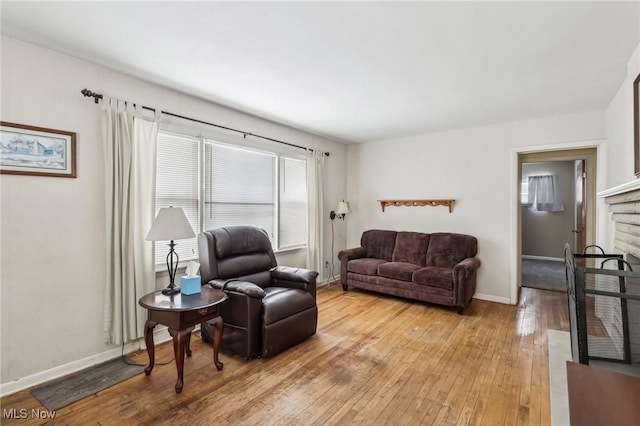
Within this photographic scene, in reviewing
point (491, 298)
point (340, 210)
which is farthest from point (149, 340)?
point (491, 298)

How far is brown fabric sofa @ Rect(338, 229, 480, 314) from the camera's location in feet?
12.7

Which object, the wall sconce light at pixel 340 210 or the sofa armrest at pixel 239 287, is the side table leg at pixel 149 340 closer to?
the sofa armrest at pixel 239 287

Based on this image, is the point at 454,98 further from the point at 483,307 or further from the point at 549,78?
the point at 483,307

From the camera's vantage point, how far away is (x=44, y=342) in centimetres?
234

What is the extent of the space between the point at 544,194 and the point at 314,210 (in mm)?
6206

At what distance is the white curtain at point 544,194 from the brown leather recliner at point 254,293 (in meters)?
7.12

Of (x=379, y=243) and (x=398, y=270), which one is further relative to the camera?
(x=379, y=243)

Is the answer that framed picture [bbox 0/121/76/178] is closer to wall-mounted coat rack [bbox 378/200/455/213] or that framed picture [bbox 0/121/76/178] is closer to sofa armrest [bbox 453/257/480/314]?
sofa armrest [bbox 453/257/480/314]

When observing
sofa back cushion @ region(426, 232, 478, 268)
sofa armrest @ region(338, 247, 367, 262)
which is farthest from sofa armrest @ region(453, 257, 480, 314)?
sofa armrest @ region(338, 247, 367, 262)

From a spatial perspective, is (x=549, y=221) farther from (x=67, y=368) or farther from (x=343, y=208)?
(x=67, y=368)

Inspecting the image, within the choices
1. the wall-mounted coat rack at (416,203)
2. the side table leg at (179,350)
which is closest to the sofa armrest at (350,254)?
the wall-mounted coat rack at (416,203)

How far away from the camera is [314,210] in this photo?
4887mm

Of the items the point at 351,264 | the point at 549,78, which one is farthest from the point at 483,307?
the point at 549,78

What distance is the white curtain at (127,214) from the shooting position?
2.63m
